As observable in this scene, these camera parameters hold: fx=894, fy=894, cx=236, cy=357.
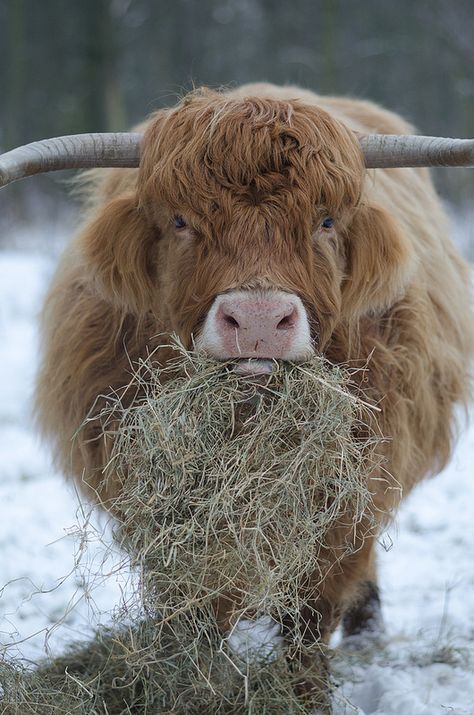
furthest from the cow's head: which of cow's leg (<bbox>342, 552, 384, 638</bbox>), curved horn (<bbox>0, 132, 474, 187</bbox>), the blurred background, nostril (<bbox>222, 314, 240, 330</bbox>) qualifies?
the blurred background

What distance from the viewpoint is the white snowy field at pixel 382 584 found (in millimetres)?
3316

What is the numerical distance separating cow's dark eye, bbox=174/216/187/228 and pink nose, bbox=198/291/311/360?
16.0 inches

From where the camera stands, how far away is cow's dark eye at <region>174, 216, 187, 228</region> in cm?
287

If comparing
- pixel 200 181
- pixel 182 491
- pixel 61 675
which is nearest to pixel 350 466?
pixel 182 491

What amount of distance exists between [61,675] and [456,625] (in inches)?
72.5

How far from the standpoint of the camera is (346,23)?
67.2 feet

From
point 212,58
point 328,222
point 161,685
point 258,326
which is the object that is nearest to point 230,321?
point 258,326

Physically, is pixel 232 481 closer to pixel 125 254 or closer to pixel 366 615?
pixel 125 254

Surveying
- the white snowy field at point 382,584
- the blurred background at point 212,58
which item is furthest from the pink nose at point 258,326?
the blurred background at point 212,58

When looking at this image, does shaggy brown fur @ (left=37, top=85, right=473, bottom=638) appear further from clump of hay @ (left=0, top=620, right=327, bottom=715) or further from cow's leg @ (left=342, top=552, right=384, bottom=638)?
cow's leg @ (left=342, top=552, right=384, bottom=638)

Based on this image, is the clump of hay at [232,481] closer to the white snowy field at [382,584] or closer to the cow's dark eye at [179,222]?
the white snowy field at [382,584]

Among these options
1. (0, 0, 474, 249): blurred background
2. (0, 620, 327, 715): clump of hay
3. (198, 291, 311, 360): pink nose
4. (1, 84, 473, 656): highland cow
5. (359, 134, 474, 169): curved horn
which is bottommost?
(0, 620, 327, 715): clump of hay

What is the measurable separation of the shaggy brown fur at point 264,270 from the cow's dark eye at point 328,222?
0.03 meters

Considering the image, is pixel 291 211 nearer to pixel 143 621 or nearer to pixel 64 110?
pixel 143 621
